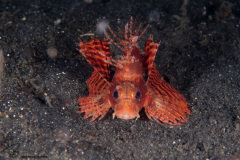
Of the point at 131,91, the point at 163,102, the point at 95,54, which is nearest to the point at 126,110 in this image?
the point at 131,91

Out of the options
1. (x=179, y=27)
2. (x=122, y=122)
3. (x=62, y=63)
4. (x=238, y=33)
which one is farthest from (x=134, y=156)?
(x=238, y=33)

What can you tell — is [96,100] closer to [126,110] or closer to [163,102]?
[126,110]

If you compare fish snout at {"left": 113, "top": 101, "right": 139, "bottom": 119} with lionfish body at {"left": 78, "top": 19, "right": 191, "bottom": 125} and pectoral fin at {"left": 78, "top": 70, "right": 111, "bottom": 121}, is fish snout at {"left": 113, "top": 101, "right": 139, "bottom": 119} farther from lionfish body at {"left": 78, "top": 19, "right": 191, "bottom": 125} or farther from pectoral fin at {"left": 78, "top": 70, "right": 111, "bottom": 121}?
pectoral fin at {"left": 78, "top": 70, "right": 111, "bottom": 121}

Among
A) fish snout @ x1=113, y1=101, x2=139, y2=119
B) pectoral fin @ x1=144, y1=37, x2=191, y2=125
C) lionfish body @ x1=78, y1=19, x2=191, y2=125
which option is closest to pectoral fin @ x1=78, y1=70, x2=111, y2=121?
lionfish body @ x1=78, y1=19, x2=191, y2=125

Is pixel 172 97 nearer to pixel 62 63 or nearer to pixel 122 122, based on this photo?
pixel 122 122

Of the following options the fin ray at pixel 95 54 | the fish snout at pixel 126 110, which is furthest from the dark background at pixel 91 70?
the fish snout at pixel 126 110

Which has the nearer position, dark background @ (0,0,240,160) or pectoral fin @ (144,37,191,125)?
dark background @ (0,0,240,160)
